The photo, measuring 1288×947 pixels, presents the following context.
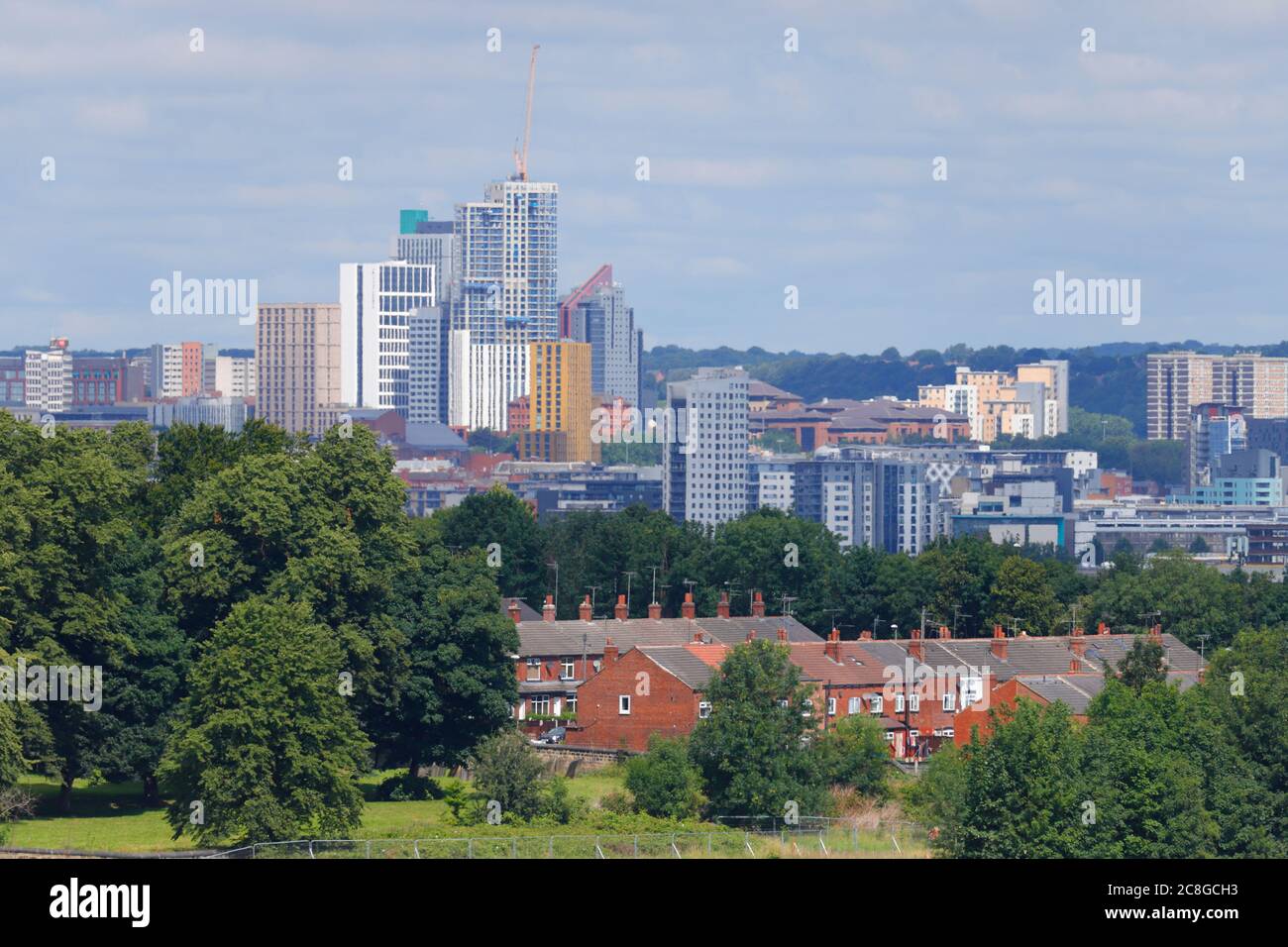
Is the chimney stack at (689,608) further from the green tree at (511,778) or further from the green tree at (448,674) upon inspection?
the green tree at (511,778)

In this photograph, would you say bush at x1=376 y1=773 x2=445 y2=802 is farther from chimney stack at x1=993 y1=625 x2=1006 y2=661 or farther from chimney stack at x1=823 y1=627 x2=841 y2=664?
chimney stack at x1=993 y1=625 x2=1006 y2=661

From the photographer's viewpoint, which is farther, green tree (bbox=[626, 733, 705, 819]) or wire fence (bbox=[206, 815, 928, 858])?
green tree (bbox=[626, 733, 705, 819])

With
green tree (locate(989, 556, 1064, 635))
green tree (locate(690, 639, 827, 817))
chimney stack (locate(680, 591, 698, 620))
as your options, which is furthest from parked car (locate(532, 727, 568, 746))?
green tree (locate(989, 556, 1064, 635))

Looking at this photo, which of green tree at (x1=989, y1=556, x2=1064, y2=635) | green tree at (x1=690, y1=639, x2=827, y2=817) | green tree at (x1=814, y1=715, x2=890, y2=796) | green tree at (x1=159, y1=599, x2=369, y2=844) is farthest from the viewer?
green tree at (x1=989, y1=556, x2=1064, y2=635)

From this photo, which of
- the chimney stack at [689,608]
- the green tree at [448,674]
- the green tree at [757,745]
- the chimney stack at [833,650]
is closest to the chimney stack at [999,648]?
the chimney stack at [833,650]
